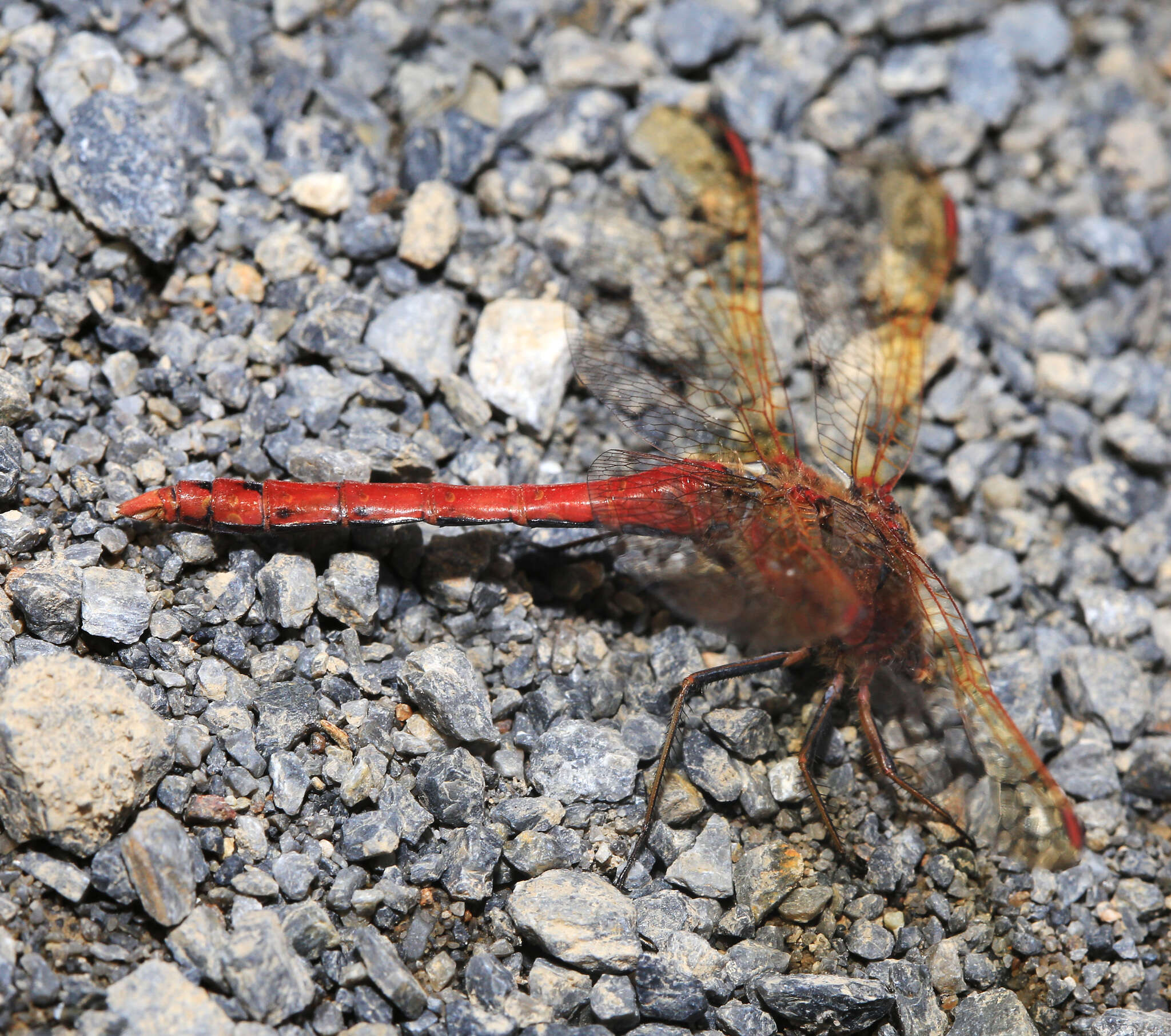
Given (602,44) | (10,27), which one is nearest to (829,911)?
(602,44)

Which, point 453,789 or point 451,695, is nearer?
point 453,789

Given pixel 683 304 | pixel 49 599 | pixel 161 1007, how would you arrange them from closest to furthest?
1. pixel 161 1007
2. pixel 49 599
3. pixel 683 304

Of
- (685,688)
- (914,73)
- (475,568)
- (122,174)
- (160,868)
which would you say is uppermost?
(914,73)

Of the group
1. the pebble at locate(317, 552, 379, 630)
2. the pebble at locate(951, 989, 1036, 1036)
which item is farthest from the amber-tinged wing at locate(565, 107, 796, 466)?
the pebble at locate(951, 989, 1036, 1036)

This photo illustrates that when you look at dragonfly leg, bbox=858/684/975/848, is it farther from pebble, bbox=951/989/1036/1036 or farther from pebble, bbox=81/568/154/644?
pebble, bbox=81/568/154/644

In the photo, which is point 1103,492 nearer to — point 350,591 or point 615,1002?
point 615,1002

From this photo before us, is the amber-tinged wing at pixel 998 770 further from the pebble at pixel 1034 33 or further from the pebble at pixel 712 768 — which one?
the pebble at pixel 1034 33

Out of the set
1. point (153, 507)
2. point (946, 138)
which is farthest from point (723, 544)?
point (946, 138)
